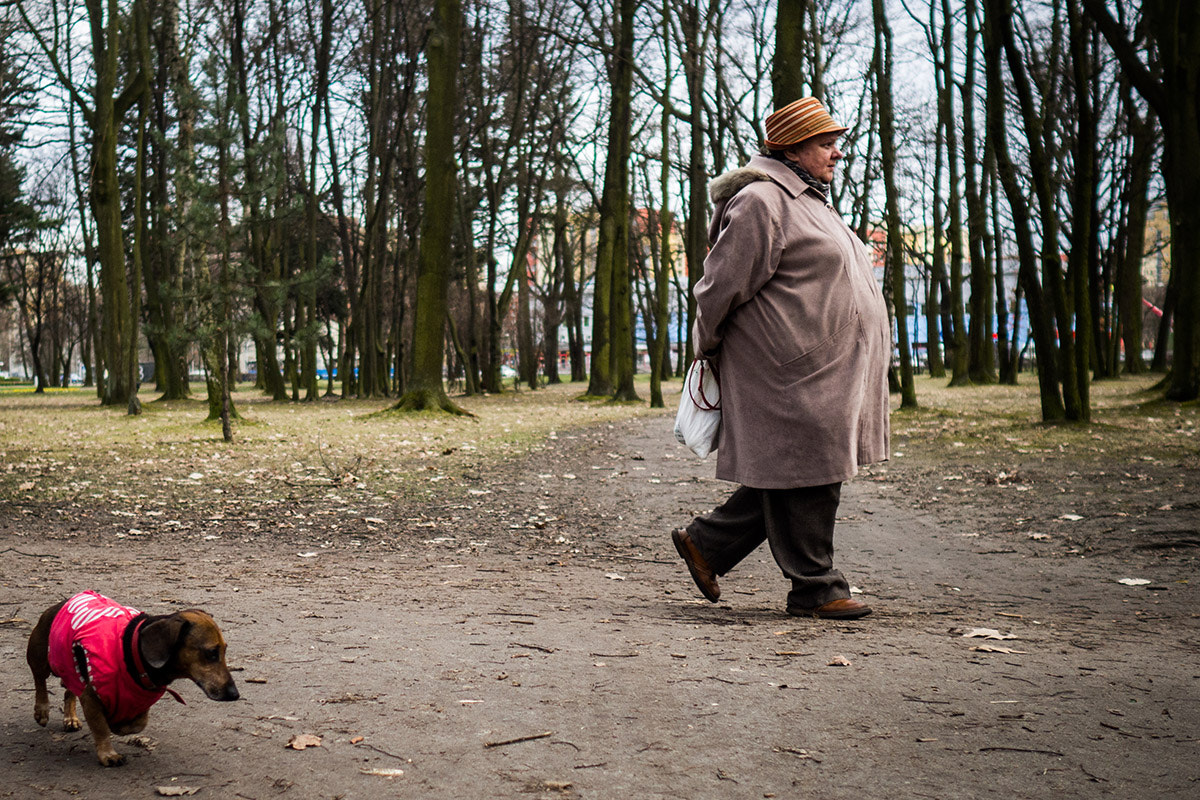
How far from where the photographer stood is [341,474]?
417 inches

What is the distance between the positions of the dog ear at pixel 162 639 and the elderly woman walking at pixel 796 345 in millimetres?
2458

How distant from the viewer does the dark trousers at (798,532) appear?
4480mm

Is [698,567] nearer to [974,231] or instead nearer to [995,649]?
[995,649]

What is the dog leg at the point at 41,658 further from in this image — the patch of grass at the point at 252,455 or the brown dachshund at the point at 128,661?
the patch of grass at the point at 252,455

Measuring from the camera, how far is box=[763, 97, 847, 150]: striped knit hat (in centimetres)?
458

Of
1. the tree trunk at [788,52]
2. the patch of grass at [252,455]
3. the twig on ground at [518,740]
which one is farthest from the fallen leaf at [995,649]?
the tree trunk at [788,52]

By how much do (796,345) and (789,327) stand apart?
0.27 feet

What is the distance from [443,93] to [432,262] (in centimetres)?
308

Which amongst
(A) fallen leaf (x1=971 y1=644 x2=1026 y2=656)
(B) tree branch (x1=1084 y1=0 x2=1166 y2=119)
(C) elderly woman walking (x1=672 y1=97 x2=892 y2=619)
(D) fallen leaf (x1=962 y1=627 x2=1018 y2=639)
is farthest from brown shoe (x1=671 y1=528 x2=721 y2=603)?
(B) tree branch (x1=1084 y1=0 x2=1166 y2=119)

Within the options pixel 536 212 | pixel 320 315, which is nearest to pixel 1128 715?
pixel 536 212

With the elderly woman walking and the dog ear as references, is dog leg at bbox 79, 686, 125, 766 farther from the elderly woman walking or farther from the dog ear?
the elderly woman walking

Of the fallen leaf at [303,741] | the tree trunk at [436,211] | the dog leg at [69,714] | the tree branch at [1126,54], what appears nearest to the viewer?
the fallen leaf at [303,741]

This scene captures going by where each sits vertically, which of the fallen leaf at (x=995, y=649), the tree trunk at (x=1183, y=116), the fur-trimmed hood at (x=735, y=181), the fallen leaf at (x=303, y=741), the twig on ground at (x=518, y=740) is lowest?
the fallen leaf at (x=995, y=649)

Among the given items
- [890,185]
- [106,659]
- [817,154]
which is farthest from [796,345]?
[890,185]
